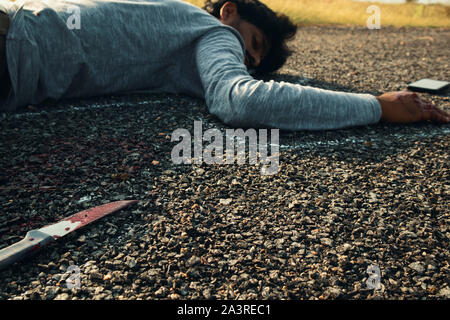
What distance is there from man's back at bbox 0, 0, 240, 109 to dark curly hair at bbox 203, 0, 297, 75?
0.38m

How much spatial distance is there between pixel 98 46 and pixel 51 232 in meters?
1.39

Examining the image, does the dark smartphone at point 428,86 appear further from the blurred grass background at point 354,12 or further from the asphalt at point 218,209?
the blurred grass background at point 354,12

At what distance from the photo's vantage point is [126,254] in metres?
1.21

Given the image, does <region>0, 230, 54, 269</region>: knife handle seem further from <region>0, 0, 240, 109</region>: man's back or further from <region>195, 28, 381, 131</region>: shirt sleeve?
<region>0, 0, 240, 109</region>: man's back

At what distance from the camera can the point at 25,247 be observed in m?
1.15

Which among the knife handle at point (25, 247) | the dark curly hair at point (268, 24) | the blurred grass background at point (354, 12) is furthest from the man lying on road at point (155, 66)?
the blurred grass background at point (354, 12)

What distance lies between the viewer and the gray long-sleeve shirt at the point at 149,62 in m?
2.00

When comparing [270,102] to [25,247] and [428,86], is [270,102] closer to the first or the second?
[25,247]

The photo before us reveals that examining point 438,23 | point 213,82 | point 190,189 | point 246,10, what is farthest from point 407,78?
point 438,23

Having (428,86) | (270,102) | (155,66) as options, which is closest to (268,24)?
(155,66)

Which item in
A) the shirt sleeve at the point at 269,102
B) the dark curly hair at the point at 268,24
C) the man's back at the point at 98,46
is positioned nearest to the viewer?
the shirt sleeve at the point at 269,102

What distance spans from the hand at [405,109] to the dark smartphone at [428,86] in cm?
81

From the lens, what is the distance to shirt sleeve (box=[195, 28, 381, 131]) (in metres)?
1.95
